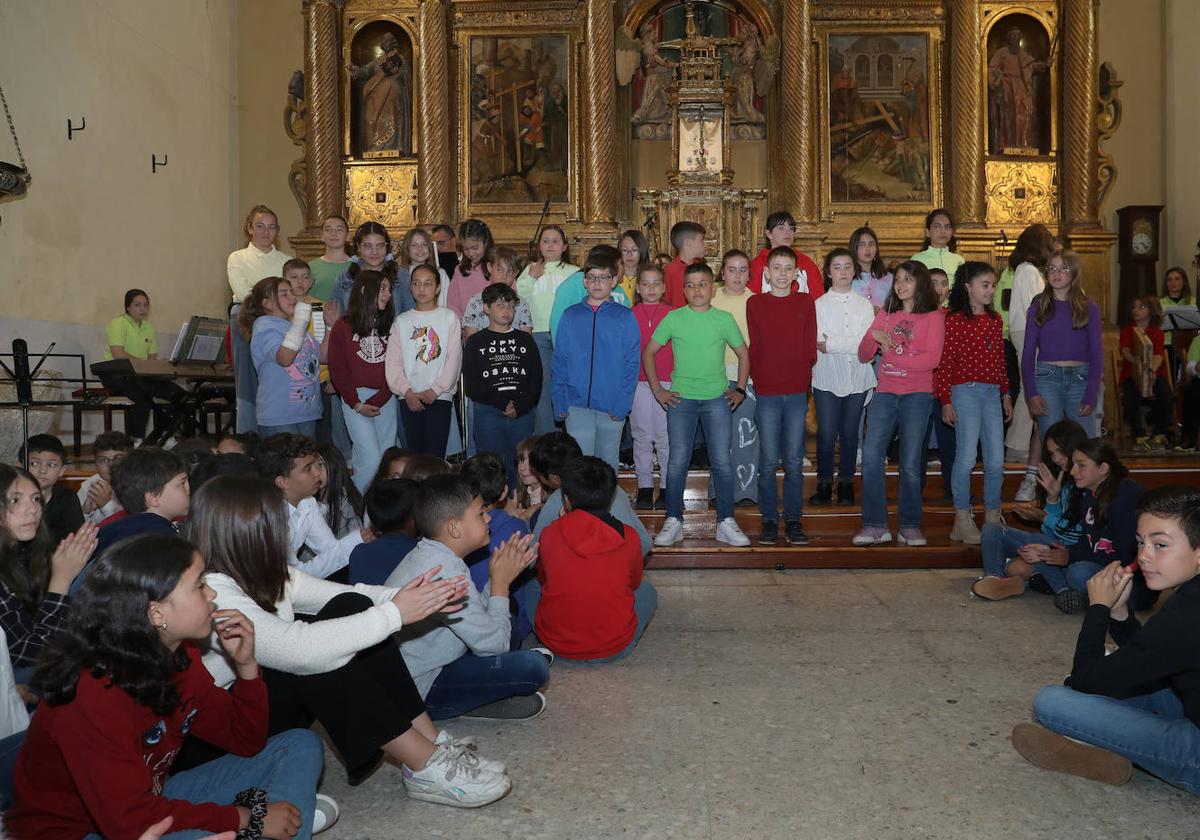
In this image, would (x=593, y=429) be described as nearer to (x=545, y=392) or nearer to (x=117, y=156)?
(x=545, y=392)

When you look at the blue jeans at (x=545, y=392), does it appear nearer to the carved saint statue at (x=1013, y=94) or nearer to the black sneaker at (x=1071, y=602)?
the black sneaker at (x=1071, y=602)

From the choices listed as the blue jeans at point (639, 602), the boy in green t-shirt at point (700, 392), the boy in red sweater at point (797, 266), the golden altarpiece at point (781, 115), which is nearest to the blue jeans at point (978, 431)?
the boy in green t-shirt at point (700, 392)

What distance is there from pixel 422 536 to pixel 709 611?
6.66 ft

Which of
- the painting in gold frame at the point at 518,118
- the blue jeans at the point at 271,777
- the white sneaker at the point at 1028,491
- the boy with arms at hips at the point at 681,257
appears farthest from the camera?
the painting in gold frame at the point at 518,118

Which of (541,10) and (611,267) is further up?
(541,10)

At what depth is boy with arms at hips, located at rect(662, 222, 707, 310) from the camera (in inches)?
291

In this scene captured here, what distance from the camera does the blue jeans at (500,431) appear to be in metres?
6.57

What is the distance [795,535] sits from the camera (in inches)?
254

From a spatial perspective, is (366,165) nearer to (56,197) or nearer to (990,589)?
(56,197)

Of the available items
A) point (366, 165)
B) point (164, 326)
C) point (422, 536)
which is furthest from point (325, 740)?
point (366, 165)

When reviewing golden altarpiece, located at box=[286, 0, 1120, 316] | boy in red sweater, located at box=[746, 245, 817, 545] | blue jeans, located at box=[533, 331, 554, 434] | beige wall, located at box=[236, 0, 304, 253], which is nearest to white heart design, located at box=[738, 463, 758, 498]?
boy in red sweater, located at box=[746, 245, 817, 545]

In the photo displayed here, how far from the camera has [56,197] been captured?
1035 cm

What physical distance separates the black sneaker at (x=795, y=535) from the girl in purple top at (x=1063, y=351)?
1.61m

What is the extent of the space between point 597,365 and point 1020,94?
9.85 m
